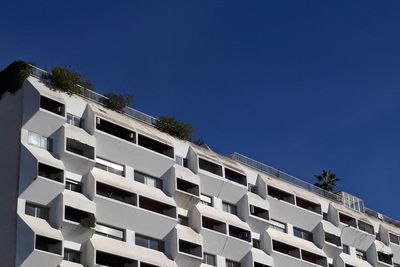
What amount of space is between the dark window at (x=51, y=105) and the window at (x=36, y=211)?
7.28 m

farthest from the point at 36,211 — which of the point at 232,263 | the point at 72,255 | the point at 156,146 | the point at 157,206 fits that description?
the point at 232,263

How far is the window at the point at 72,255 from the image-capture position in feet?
195

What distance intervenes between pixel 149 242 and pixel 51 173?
9885 mm

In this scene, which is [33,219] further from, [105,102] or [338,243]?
[338,243]

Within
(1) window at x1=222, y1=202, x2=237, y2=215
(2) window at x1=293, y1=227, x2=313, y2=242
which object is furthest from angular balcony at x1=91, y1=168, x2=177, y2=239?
(2) window at x1=293, y1=227, x2=313, y2=242

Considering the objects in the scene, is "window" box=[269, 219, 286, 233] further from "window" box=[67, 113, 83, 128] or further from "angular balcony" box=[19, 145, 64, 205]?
"angular balcony" box=[19, 145, 64, 205]

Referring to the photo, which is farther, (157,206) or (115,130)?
(157,206)

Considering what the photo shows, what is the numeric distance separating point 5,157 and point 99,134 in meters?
7.24

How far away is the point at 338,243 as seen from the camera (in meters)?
84.5

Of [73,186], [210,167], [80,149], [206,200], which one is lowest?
[73,186]

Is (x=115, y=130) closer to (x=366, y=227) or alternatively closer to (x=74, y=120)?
(x=74, y=120)

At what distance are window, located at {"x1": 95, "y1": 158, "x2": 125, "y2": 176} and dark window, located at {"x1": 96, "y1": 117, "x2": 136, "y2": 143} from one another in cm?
245

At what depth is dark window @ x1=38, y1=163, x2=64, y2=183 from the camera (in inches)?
2336

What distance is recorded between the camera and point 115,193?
64.6 m
